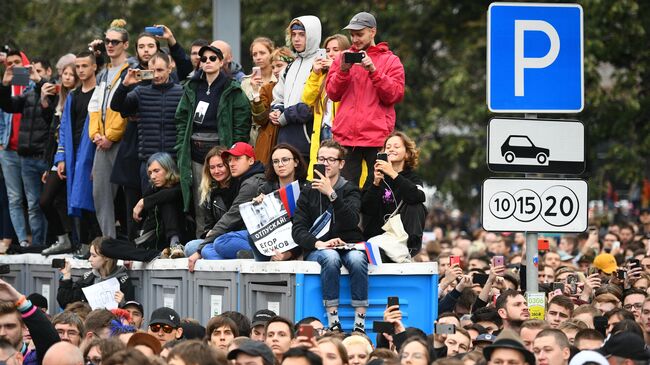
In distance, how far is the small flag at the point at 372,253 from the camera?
1360cm

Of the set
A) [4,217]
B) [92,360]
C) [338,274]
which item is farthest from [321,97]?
[4,217]

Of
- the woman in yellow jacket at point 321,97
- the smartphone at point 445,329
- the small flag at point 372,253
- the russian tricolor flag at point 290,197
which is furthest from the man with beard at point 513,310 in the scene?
the woman in yellow jacket at point 321,97

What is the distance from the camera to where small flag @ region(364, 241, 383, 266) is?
1360 cm

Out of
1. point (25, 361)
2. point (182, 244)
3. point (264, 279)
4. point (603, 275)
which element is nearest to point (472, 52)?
point (603, 275)

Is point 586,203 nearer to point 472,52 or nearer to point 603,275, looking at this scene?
point 603,275

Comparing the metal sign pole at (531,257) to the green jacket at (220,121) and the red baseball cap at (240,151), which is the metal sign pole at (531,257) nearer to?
the red baseball cap at (240,151)

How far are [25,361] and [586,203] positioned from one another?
4.20 metres

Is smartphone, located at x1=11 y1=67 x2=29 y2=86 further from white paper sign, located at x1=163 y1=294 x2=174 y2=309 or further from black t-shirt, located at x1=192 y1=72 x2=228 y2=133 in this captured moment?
white paper sign, located at x1=163 y1=294 x2=174 y2=309

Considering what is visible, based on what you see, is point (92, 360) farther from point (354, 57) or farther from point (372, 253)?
point (354, 57)

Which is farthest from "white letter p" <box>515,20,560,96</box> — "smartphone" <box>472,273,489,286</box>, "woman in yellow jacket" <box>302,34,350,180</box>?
"smartphone" <box>472,273,489,286</box>

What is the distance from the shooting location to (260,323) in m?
13.1

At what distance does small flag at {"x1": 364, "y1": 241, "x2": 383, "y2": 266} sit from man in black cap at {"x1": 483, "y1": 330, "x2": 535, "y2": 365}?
359cm

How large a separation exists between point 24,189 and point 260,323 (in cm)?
766

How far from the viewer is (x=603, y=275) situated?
1872cm
